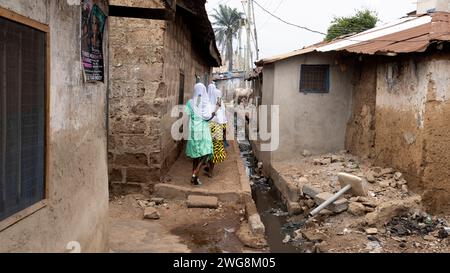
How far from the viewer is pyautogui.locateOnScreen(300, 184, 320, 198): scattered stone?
7.89 m

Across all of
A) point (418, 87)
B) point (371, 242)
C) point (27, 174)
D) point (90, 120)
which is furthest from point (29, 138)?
point (418, 87)

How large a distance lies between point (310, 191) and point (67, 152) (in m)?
5.71

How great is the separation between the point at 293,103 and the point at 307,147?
114 cm

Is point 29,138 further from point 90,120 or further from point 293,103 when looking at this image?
point 293,103

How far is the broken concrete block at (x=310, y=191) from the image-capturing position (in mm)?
7886

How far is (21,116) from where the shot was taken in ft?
7.69

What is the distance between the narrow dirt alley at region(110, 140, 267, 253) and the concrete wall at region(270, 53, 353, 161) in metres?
2.92

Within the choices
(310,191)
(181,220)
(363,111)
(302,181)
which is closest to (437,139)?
(310,191)

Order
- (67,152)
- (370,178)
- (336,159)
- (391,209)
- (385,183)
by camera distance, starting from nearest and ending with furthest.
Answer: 1. (67,152)
2. (391,209)
3. (385,183)
4. (370,178)
5. (336,159)

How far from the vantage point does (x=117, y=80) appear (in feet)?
22.2

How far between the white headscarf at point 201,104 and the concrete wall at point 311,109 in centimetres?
304

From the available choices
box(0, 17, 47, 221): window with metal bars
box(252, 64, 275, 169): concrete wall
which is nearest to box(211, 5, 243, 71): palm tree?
box(252, 64, 275, 169): concrete wall

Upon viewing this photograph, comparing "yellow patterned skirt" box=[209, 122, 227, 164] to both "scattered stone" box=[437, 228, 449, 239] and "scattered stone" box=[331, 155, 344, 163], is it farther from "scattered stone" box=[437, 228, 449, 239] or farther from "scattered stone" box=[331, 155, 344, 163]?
"scattered stone" box=[437, 228, 449, 239]

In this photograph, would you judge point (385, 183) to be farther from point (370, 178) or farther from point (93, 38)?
point (93, 38)
